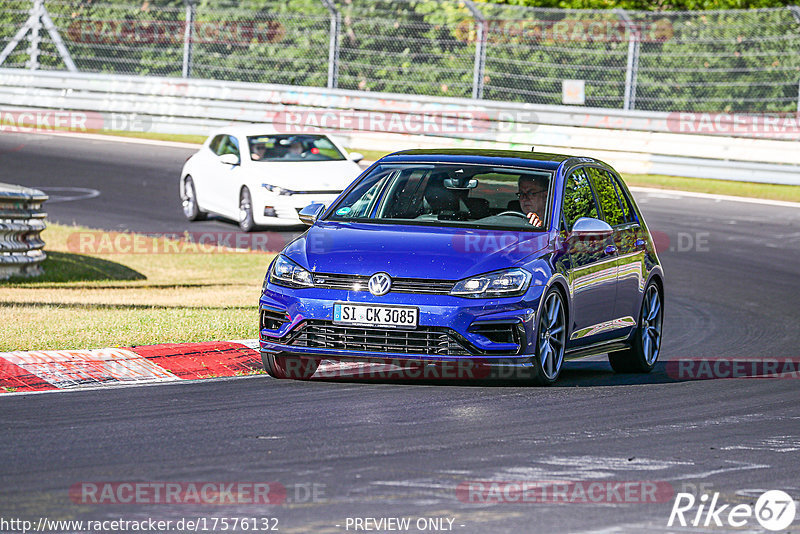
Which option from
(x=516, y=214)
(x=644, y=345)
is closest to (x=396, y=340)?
(x=516, y=214)

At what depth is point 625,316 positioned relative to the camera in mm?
10758

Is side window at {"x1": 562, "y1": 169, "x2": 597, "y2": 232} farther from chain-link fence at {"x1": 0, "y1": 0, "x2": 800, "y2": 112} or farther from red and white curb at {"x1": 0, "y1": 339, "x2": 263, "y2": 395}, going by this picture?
chain-link fence at {"x1": 0, "y1": 0, "x2": 800, "y2": 112}

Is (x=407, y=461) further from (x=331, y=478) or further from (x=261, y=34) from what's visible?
(x=261, y=34)

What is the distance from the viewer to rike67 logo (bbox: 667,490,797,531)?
6.05 meters

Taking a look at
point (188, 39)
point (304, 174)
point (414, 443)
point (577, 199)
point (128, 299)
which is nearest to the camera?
point (414, 443)

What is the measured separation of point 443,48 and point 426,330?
733 inches

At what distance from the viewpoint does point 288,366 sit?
9742 mm

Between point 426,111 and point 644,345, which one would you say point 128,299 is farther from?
point 426,111

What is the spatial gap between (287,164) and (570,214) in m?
11.0

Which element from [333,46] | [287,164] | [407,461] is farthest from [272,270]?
[333,46]

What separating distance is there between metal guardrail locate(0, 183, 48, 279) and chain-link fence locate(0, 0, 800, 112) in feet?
40.3

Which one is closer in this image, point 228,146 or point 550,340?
point 550,340

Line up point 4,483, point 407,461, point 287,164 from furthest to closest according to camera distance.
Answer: point 287,164 < point 407,461 < point 4,483

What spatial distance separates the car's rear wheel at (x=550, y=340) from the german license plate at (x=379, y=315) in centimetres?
84
